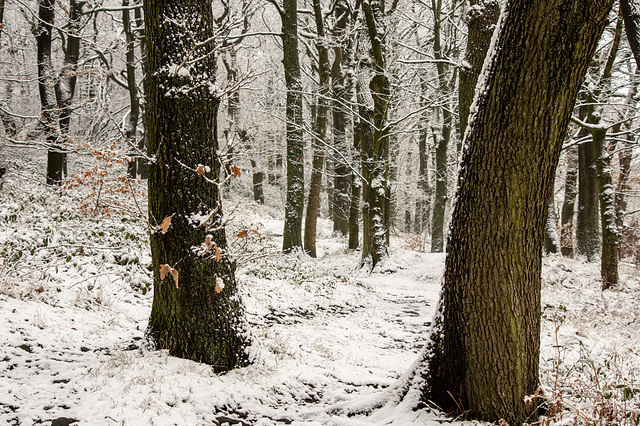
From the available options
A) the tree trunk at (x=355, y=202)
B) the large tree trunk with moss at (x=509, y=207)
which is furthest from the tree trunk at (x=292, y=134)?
the large tree trunk with moss at (x=509, y=207)

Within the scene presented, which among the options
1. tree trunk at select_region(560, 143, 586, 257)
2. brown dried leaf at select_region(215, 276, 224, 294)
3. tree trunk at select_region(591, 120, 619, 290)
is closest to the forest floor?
tree trunk at select_region(591, 120, 619, 290)

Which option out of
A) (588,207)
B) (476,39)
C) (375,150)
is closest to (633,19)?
(476,39)

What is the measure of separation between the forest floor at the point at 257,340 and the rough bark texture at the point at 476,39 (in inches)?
153

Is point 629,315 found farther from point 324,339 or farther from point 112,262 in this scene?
point 112,262

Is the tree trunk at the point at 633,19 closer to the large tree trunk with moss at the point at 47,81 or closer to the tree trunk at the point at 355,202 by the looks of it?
the tree trunk at the point at 355,202

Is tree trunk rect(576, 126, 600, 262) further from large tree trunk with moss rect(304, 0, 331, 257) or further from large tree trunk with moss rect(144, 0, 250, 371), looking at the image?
large tree trunk with moss rect(144, 0, 250, 371)

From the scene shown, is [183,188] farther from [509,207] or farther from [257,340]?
[509,207]

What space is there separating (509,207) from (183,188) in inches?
111

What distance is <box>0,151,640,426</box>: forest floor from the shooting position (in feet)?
9.70

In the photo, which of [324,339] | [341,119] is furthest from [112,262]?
[341,119]

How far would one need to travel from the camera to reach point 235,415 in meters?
3.21

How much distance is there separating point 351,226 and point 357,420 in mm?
11651

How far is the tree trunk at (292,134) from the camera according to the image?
11961 millimetres

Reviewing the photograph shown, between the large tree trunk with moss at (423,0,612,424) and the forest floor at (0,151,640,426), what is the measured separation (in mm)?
314
